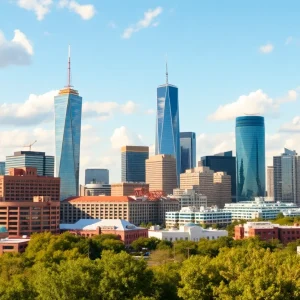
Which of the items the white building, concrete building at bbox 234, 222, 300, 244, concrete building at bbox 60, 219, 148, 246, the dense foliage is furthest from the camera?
concrete building at bbox 60, 219, 148, 246

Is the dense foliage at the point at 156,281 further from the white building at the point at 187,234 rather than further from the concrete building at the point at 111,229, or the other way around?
the concrete building at the point at 111,229

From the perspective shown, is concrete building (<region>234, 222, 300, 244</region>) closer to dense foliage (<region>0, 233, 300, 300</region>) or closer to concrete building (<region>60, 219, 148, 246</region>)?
concrete building (<region>60, 219, 148, 246</region>)

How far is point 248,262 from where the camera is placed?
2889 inches

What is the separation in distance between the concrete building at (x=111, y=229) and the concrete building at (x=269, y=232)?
30.7m

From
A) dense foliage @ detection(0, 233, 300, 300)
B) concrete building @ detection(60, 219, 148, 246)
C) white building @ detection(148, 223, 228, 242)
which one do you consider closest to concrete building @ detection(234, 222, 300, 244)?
white building @ detection(148, 223, 228, 242)

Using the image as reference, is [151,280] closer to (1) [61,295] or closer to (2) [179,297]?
(2) [179,297]

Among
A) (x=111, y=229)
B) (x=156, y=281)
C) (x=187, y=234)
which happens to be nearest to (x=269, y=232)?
(x=187, y=234)

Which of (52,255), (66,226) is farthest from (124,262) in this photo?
(66,226)

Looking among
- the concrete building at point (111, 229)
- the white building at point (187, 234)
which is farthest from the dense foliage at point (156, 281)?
the concrete building at point (111, 229)

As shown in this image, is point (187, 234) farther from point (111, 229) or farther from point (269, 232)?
point (111, 229)

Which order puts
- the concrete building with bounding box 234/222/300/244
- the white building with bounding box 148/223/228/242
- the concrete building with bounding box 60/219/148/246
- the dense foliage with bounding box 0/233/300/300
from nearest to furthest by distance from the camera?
the dense foliage with bounding box 0/233/300/300
the concrete building with bounding box 234/222/300/244
the white building with bounding box 148/223/228/242
the concrete building with bounding box 60/219/148/246

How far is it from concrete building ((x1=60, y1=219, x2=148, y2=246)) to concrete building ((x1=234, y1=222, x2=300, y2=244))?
3074 cm

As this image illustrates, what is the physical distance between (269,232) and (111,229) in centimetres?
4599

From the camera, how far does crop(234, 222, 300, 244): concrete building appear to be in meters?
153
